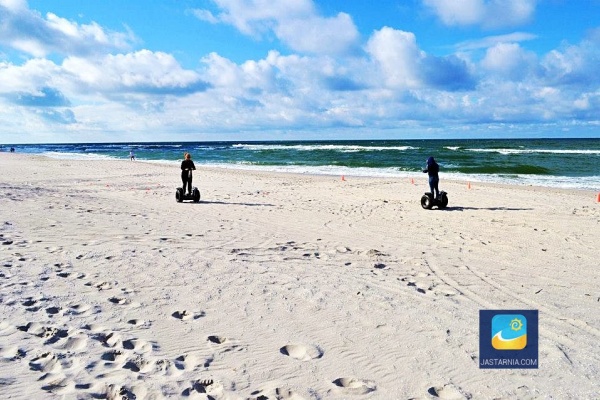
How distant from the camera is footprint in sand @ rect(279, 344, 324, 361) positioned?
374cm

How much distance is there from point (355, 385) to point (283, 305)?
5.53ft

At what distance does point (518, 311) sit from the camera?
4.86 metres

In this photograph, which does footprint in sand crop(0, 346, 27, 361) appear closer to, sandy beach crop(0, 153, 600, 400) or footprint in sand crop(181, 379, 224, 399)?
sandy beach crop(0, 153, 600, 400)

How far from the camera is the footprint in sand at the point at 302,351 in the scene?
Result: 12.3 feet

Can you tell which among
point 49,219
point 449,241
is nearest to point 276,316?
point 449,241

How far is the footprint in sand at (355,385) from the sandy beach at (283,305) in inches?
0.6

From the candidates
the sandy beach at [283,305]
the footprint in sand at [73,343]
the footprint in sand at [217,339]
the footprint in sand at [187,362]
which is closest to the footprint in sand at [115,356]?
the sandy beach at [283,305]

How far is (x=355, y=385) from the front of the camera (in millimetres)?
3340

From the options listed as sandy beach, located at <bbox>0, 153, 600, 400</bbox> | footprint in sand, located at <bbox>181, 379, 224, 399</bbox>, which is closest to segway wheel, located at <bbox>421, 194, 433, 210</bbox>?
sandy beach, located at <bbox>0, 153, 600, 400</bbox>

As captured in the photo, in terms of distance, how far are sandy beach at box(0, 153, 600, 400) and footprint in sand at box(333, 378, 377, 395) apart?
0.01 meters

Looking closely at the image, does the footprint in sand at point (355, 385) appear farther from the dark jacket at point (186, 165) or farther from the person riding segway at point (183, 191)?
the dark jacket at point (186, 165)

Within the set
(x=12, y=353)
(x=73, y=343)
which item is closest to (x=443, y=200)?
(x=73, y=343)

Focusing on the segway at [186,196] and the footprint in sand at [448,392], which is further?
the segway at [186,196]

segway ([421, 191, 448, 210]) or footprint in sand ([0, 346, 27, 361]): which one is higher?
segway ([421, 191, 448, 210])
